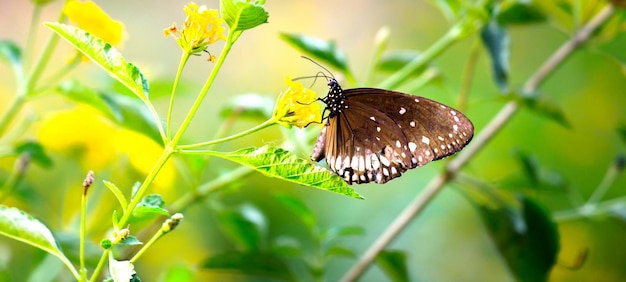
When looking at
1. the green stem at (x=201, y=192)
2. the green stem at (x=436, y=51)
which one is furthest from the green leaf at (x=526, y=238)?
the green stem at (x=201, y=192)

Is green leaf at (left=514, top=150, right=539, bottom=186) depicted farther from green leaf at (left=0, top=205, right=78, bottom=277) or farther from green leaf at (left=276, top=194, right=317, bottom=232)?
green leaf at (left=0, top=205, right=78, bottom=277)

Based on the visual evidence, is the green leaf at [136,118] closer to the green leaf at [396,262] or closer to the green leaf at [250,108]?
the green leaf at [250,108]

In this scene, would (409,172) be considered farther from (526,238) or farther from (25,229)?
(25,229)

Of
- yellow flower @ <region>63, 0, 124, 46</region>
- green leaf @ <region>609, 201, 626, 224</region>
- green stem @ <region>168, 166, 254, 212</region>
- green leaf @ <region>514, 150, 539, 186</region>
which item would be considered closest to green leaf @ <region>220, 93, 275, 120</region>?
green stem @ <region>168, 166, 254, 212</region>

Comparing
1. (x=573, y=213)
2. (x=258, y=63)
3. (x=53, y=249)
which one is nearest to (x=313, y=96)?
(x=53, y=249)

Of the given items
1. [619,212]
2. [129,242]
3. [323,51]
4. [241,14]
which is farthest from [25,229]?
[619,212]
